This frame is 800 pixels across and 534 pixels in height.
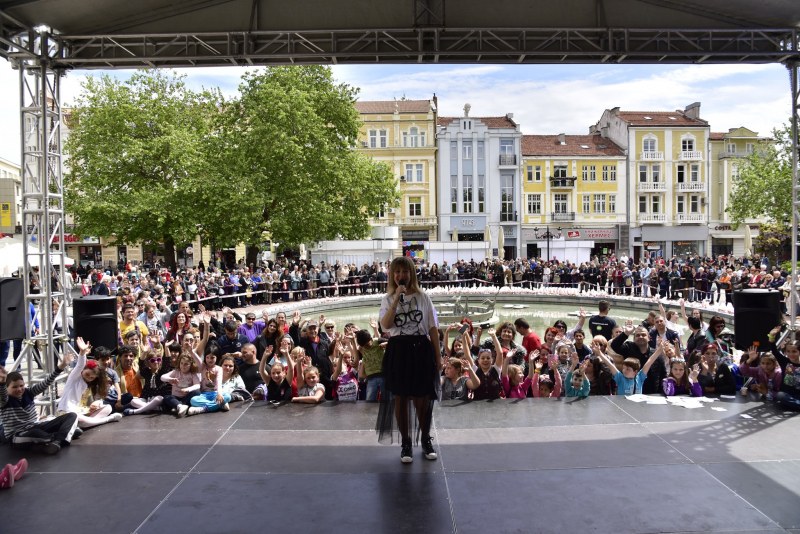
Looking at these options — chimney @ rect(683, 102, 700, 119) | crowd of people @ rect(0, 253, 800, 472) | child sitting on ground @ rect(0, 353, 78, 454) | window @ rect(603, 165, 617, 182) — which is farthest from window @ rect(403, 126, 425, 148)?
child sitting on ground @ rect(0, 353, 78, 454)

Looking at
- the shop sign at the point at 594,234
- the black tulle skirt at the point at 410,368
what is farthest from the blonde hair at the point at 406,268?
the shop sign at the point at 594,234

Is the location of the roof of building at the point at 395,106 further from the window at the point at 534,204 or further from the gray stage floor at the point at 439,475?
the gray stage floor at the point at 439,475

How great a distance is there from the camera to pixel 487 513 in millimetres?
3990

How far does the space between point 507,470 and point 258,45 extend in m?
6.38

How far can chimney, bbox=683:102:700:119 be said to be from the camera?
4794 cm

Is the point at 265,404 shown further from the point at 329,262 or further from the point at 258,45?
the point at 329,262

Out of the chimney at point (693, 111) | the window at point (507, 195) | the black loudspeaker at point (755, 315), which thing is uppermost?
the chimney at point (693, 111)

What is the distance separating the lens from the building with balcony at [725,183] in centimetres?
4769

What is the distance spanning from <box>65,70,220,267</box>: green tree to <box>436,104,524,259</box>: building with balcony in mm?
19813

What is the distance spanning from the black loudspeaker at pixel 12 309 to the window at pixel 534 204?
42.2 metres

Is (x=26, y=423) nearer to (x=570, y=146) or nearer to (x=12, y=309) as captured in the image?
(x=12, y=309)

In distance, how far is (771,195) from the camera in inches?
1281

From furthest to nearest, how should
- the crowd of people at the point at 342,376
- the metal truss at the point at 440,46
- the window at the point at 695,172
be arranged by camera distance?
the window at the point at 695,172
the metal truss at the point at 440,46
the crowd of people at the point at 342,376

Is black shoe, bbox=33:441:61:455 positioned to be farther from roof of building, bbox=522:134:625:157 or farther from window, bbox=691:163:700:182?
window, bbox=691:163:700:182
